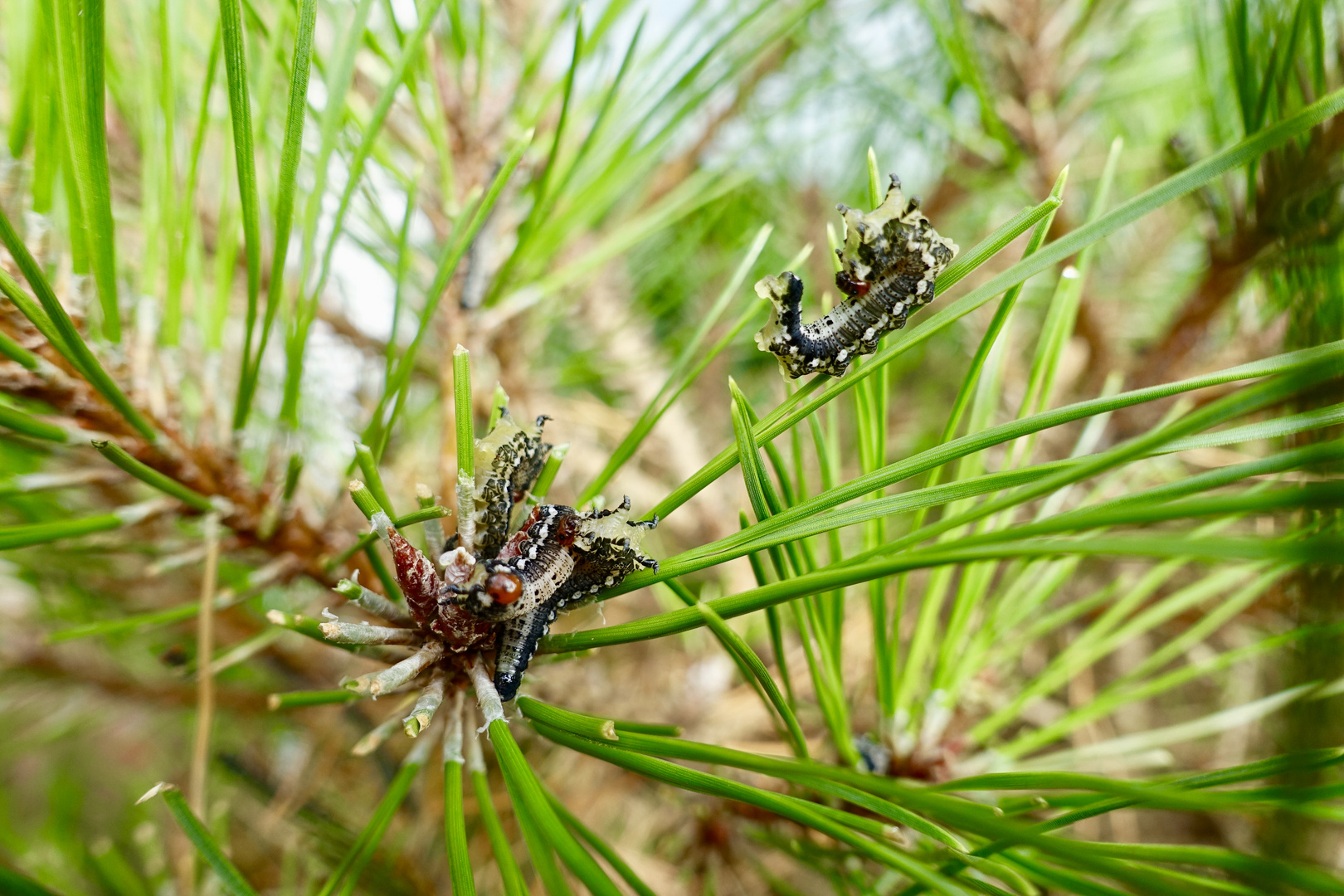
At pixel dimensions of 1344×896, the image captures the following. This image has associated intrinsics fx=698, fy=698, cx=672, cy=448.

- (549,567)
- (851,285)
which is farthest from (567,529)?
(851,285)

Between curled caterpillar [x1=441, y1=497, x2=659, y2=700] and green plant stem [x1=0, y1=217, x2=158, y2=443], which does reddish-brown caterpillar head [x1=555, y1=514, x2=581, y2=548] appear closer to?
curled caterpillar [x1=441, y1=497, x2=659, y2=700]

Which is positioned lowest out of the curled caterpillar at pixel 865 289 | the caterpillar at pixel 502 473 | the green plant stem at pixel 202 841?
the green plant stem at pixel 202 841

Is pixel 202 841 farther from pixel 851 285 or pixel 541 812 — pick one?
pixel 851 285

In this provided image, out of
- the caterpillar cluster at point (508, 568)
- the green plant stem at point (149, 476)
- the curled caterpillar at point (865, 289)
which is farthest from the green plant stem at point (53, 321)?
the curled caterpillar at point (865, 289)

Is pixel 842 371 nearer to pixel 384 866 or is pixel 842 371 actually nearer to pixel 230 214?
pixel 230 214

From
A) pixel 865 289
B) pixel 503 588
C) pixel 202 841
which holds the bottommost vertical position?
pixel 202 841

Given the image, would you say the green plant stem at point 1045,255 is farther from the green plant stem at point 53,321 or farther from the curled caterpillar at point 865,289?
the green plant stem at point 53,321

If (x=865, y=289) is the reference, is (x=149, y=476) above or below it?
below

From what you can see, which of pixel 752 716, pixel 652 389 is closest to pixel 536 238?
pixel 652 389
